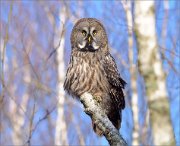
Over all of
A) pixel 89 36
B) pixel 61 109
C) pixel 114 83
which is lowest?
pixel 61 109

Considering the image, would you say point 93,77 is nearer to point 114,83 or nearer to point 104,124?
point 114,83

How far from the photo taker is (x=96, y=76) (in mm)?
4785

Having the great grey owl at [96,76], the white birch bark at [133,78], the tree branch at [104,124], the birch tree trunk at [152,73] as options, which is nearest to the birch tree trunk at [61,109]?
the white birch bark at [133,78]

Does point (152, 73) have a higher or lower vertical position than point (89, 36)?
lower

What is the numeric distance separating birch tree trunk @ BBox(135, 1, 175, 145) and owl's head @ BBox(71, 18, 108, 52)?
36 centimetres

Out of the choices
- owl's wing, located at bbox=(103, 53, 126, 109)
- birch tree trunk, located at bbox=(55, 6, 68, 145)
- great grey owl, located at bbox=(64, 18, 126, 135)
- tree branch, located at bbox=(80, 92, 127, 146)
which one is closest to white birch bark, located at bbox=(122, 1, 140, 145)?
birch tree trunk, located at bbox=(55, 6, 68, 145)

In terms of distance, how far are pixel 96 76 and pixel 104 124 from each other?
66.1 inches

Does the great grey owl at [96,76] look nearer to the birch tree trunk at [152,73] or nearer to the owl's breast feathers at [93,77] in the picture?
the owl's breast feathers at [93,77]

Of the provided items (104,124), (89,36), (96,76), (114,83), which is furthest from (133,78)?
(104,124)

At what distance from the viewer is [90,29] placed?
5.15 meters

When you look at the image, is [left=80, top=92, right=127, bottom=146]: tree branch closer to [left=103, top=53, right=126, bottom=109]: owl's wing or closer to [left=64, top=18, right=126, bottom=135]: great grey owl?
[left=64, top=18, right=126, bottom=135]: great grey owl

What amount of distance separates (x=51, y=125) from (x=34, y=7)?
3877 mm

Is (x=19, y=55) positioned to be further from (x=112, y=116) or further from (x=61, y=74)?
(x=112, y=116)

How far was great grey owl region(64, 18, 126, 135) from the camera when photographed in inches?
187
